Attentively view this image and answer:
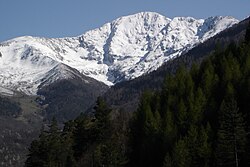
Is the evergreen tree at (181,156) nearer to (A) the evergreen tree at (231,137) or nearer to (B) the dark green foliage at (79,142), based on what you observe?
(A) the evergreen tree at (231,137)

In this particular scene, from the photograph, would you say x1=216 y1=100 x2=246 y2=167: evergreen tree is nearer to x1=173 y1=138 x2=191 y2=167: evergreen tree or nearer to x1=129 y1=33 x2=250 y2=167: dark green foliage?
x1=129 y1=33 x2=250 y2=167: dark green foliage

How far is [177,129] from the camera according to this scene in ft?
328

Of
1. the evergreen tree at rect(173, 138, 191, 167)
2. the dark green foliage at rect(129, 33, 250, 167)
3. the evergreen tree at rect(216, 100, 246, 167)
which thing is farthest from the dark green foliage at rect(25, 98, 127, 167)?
the evergreen tree at rect(216, 100, 246, 167)

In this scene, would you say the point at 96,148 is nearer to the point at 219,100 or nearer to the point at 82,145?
the point at 82,145

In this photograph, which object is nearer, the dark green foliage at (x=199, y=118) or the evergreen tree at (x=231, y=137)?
the evergreen tree at (x=231, y=137)

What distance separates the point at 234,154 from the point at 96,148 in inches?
1375

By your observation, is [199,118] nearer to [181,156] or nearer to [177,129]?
[177,129]

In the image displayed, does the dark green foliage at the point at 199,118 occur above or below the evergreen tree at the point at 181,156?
above

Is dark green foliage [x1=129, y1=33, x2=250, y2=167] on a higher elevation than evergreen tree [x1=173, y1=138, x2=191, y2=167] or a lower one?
higher

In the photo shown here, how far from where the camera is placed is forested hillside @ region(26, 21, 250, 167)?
85.1m

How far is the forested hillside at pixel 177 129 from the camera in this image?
85.1 m

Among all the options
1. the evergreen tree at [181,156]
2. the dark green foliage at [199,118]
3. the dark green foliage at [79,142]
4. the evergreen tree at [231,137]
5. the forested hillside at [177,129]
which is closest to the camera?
the evergreen tree at [231,137]

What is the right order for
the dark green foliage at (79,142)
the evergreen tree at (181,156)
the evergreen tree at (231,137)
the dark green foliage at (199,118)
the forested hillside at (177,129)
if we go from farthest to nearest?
1. the dark green foliage at (79,142)
2. the forested hillside at (177,129)
3. the evergreen tree at (181,156)
4. the dark green foliage at (199,118)
5. the evergreen tree at (231,137)

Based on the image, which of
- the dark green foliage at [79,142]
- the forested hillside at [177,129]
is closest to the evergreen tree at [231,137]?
the forested hillside at [177,129]
